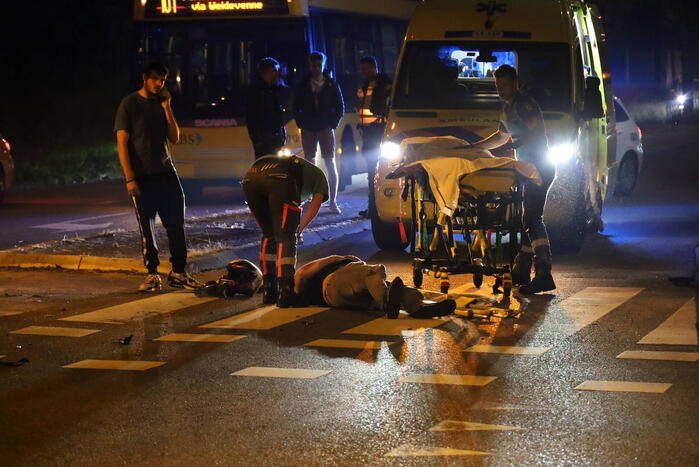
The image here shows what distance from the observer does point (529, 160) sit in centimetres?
1087

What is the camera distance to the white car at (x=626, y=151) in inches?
750

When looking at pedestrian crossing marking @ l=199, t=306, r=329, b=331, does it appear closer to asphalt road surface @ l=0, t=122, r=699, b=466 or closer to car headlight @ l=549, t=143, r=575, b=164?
asphalt road surface @ l=0, t=122, r=699, b=466

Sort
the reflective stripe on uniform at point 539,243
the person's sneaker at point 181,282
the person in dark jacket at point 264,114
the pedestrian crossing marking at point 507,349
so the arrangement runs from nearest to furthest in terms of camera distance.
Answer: the pedestrian crossing marking at point 507,349 → the reflective stripe on uniform at point 539,243 → the person's sneaker at point 181,282 → the person in dark jacket at point 264,114

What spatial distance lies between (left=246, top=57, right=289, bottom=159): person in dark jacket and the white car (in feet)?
22.7

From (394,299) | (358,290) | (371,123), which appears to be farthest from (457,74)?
(394,299)

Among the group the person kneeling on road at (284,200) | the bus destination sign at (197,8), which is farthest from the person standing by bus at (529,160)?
the bus destination sign at (197,8)

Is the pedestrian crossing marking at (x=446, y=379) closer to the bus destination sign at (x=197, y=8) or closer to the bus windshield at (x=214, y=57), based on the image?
the bus windshield at (x=214, y=57)

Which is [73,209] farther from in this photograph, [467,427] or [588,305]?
[467,427]

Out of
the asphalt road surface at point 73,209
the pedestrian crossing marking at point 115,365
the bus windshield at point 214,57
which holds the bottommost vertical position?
the pedestrian crossing marking at point 115,365

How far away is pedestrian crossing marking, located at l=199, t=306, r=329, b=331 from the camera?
31.3 ft

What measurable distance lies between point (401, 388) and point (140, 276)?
582 cm

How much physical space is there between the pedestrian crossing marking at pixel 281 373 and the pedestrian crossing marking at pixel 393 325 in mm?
1332

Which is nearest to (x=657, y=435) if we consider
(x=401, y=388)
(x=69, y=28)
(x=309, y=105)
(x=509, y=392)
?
(x=509, y=392)

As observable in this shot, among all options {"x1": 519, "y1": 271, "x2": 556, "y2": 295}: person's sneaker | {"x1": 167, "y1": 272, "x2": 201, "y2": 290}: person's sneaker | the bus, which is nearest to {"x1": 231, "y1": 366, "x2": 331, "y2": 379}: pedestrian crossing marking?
{"x1": 519, "y1": 271, "x2": 556, "y2": 295}: person's sneaker
